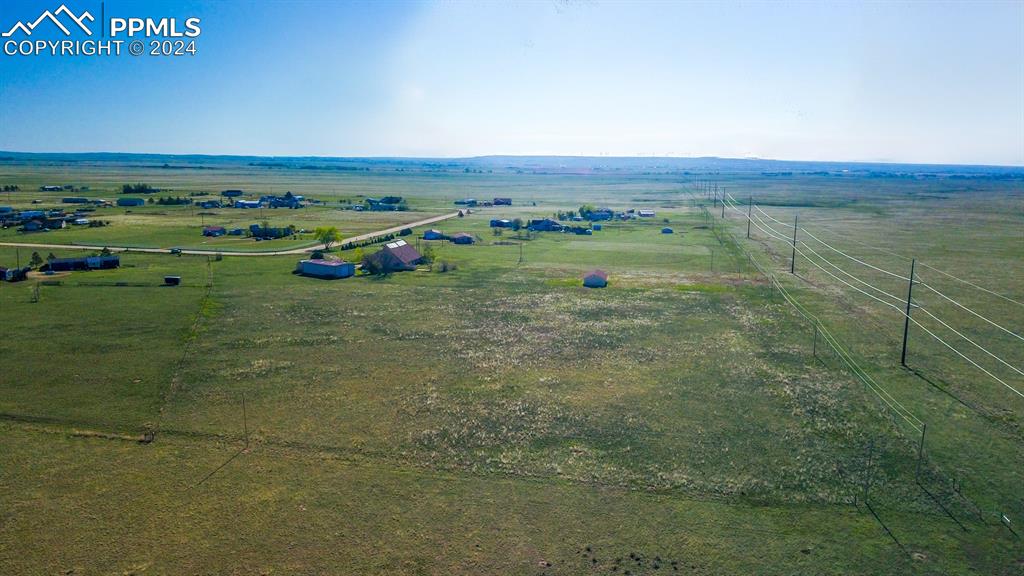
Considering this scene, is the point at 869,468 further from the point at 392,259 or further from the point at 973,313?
the point at 392,259

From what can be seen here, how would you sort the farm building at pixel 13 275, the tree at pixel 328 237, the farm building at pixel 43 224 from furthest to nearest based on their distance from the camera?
the farm building at pixel 43 224, the tree at pixel 328 237, the farm building at pixel 13 275

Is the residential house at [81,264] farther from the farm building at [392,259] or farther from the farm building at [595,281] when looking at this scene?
the farm building at [595,281]

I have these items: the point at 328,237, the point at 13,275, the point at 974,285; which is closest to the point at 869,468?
the point at 974,285

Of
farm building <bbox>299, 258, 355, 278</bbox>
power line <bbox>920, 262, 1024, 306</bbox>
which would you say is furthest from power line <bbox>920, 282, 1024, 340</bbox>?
farm building <bbox>299, 258, 355, 278</bbox>

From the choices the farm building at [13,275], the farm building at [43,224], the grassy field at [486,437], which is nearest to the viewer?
the grassy field at [486,437]

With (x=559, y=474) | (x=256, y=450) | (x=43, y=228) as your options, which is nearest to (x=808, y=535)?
(x=559, y=474)

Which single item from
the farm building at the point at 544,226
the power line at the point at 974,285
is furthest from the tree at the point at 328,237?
the power line at the point at 974,285

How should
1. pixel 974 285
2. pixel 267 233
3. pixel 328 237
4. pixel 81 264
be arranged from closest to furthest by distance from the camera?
1. pixel 974 285
2. pixel 81 264
3. pixel 328 237
4. pixel 267 233

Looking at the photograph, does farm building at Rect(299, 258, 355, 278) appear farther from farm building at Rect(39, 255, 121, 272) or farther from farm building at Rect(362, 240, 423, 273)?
farm building at Rect(39, 255, 121, 272)
